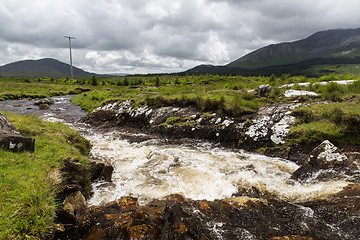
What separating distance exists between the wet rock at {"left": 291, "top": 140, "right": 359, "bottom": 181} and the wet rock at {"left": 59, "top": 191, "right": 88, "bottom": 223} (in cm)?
874

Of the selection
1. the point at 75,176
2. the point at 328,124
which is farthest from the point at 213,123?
the point at 75,176

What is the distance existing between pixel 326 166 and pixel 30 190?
10.9 meters

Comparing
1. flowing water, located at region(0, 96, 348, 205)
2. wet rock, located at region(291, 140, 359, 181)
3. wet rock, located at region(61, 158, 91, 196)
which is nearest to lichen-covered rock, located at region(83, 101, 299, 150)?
flowing water, located at region(0, 96, 348, 205)

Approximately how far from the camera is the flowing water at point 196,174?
712 centimetres

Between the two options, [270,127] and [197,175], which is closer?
[197,175]

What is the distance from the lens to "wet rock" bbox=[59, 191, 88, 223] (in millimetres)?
5098

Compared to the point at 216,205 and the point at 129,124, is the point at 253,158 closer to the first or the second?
the point at 216,205

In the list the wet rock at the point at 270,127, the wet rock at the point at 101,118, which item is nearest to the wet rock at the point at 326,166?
the wet rock at the point at 270,127

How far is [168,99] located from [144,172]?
35.8 ft

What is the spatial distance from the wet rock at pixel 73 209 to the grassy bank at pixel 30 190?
1.19ft

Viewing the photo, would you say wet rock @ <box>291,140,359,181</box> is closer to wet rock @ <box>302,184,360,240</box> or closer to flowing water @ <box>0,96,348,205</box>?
flowing water @ <box>0,96,348,205</box>

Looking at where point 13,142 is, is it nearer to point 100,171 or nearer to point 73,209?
point 100,171

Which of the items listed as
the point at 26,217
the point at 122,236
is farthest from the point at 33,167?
the point at 122,236

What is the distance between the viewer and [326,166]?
749 centimetres
